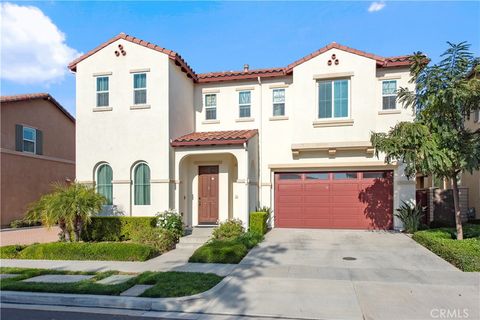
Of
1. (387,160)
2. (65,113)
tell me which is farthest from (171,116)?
(65,113)

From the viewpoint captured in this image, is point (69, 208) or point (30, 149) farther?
point (30, 149)

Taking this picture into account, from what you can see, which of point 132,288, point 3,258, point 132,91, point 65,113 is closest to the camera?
point 132,288

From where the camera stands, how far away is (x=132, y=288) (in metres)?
7.06

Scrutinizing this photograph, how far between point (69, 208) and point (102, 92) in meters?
4.82

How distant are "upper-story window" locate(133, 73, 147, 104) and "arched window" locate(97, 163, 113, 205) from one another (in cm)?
282

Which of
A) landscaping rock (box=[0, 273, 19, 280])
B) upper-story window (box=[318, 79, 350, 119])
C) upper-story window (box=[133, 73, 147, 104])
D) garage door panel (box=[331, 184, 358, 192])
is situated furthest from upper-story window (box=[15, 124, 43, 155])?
garage door panel (box=[331, 184, 358, 192])

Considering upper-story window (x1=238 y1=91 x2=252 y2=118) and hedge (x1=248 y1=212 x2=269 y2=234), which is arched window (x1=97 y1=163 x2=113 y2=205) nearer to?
hedge (x1=248 y1=212 x2=269 y2=234)

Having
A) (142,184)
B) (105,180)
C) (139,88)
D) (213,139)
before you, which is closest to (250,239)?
Result: (213,139)

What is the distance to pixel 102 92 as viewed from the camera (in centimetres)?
1368

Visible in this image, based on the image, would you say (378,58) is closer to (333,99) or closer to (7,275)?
(333,99)

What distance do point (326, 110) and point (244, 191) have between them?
15.9 ft

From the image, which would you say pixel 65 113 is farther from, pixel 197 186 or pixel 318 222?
pixel 318 222

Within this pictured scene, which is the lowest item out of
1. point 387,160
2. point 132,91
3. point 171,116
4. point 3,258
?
point 3,258

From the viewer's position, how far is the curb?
6242 millimetres
